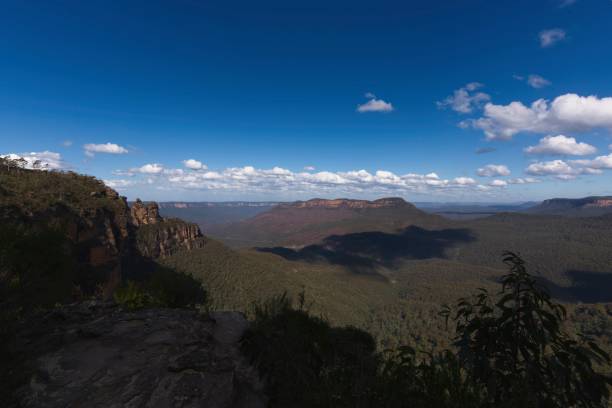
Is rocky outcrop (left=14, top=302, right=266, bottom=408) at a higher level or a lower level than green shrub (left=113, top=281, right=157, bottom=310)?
higher

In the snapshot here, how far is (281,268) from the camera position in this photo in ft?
405

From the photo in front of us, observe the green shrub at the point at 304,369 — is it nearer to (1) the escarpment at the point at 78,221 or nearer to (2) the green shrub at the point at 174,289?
(2) the green shrub at the point at 174,289

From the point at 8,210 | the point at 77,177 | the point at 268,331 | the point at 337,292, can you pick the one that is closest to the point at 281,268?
the point at 337,292

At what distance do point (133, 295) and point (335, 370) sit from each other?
41.7 feet

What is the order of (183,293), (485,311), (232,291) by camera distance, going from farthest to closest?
(232,291), (183,293), (485,311)

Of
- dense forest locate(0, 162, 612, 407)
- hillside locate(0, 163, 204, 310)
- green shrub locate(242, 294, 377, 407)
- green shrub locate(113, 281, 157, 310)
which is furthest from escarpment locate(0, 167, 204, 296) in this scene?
green shrub locate(242, 294, 377, 407)

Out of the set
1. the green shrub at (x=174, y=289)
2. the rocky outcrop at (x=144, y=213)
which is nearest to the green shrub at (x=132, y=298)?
the green shrub at (x=174, y=289)

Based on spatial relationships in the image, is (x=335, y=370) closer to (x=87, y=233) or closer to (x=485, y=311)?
(x=485, y=311)

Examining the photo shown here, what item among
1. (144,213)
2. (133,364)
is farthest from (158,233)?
(133,364)

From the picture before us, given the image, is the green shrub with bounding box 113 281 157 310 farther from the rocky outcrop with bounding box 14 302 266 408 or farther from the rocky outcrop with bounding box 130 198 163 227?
the rocky outcrop with bounding box 130 198 163 227

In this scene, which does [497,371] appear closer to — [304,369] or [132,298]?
[304,369]

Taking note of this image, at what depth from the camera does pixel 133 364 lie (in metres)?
6.82

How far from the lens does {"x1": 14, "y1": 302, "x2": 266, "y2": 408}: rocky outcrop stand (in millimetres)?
5762

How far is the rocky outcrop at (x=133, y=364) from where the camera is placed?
5.76 metres
